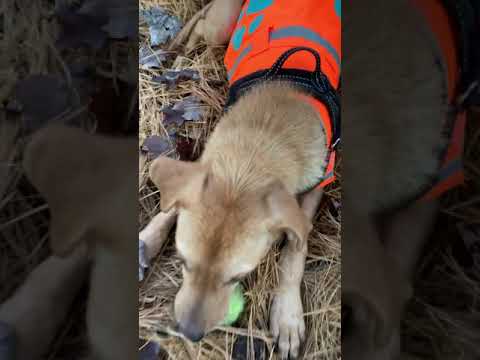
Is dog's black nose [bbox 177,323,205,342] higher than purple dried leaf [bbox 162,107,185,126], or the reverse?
purple dried leaf [bbox 162,107,185,126]

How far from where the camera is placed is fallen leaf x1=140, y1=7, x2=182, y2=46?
875 millimetres

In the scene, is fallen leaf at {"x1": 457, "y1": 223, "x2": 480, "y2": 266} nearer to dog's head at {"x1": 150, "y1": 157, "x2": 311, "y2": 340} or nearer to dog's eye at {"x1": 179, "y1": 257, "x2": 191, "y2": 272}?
dog's head at {"x1": 150, "y1": 157, "x2": 311, "y2": 340}

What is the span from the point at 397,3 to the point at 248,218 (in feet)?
1.86

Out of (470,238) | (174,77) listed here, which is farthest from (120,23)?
(470,238)

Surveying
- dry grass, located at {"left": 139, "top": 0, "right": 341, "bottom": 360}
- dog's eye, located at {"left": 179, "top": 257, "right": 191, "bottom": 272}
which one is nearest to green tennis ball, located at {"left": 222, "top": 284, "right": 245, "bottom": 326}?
dry grass, located at {"left": 139, "top": 0, "right": 341, "bottom": 360}

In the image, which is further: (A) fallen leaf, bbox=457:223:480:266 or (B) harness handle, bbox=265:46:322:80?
(B) harness handle, bbox=265:46:322:80

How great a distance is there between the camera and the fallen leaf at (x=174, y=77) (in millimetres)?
885

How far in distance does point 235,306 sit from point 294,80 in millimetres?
591

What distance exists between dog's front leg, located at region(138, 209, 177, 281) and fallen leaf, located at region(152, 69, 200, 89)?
0.31 m

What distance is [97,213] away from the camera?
2.76ft

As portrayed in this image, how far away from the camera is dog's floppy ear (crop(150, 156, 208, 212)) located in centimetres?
82

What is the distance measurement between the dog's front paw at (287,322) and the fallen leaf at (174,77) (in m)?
0.59

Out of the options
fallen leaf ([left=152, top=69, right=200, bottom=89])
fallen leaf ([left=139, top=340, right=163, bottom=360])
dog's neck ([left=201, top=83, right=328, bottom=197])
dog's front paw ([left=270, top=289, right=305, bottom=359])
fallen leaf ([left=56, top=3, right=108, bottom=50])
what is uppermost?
fallen leaf ([left=56, top=3, right=108, bottom=50])

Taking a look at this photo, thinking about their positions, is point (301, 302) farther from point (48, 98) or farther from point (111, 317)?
point (48, 98)
